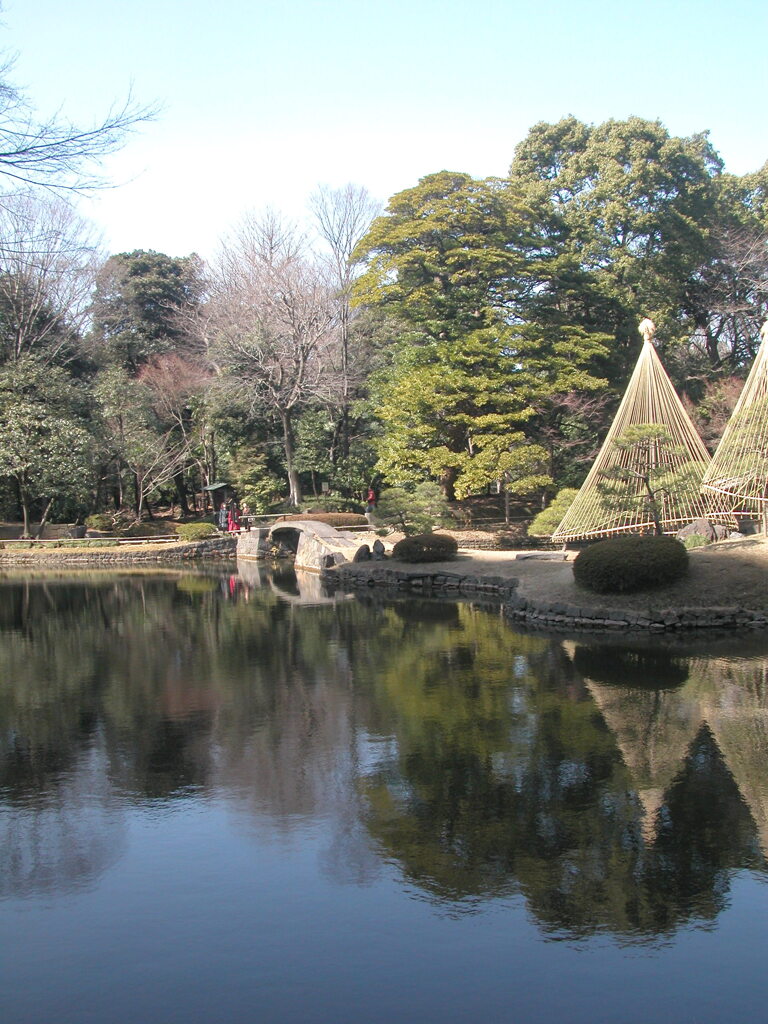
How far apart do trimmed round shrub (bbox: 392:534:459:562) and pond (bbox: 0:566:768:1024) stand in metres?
9.27

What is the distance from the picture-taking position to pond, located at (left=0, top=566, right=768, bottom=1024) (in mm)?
4430

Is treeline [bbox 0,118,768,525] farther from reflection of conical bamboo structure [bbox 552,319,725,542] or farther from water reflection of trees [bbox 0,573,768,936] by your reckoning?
water reflection of trees [bbox 0,573,768,936]

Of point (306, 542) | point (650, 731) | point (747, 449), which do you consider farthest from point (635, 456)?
point (650, 731)

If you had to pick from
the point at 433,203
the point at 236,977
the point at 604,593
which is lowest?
the point at 236,977

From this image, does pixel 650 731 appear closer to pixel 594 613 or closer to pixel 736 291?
pixel 594 613

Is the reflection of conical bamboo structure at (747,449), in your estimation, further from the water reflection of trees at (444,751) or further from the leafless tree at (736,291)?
the leafless tree at (736,291)

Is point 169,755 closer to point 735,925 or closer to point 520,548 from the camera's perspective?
point 735,925

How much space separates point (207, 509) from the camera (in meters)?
39.1

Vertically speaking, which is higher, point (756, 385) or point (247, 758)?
point (756, 385)

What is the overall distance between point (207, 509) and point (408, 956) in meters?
35.4

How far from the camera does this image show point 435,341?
97.2 ft

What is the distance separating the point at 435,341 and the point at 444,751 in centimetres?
2309

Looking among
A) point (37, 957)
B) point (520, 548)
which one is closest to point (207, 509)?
point (520, 548)

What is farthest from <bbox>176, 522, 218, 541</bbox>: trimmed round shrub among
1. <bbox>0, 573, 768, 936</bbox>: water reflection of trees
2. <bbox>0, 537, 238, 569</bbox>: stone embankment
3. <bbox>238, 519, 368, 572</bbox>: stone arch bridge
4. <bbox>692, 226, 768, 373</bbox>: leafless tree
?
<bbox>692, 226, 768, 373</bbox>: leafless tree
